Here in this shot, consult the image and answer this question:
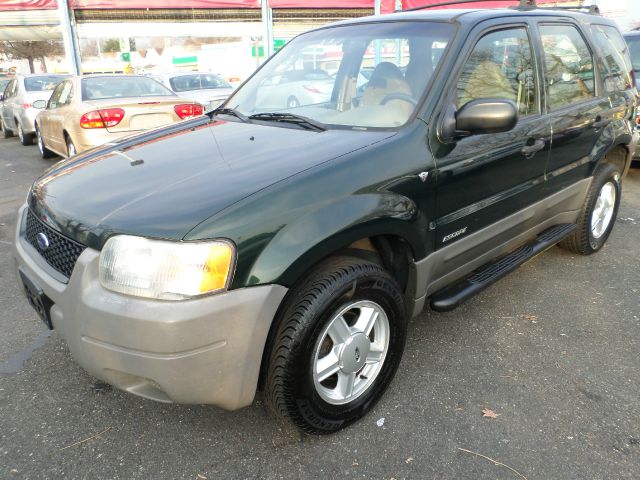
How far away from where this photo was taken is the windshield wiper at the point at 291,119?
2.61m

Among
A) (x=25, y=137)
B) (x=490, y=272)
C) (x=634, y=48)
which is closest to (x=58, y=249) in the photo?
(x=490, y=272)

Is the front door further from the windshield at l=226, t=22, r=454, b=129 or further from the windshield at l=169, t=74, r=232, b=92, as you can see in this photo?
the windshield at l=169, t=74, r=232, b=92

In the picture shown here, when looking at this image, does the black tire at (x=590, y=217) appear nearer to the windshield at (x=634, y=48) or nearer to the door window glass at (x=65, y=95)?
the windshield at (x=634, y=48)

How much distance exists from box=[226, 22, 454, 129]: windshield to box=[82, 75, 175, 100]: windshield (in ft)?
14.8

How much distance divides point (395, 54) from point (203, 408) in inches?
83.1

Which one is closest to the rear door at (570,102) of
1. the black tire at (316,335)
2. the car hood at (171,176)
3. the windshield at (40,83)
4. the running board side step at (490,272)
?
the running board side step at (490,272)

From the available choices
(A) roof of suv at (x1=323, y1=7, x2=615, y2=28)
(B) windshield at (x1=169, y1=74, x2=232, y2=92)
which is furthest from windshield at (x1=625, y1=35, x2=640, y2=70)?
(B) windshield at (x1=169, y1=74, x2=232, y2=92)

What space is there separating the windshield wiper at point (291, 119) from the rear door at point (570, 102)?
1.59m

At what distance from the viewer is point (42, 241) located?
7.43 feet

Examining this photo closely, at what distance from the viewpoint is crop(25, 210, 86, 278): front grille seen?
6.73ft

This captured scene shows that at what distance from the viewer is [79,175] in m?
2.44

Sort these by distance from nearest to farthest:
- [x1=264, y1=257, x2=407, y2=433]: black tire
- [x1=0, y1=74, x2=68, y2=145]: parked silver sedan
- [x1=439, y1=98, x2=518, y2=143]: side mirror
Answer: [x1=264, y1=257, x2=407, y2=433]: black tire < [x1=439, y1=98, x2=518, y2=143]: side mirror < [x1=0, y1=74, x2=68, y2=145]: parked silver sedan

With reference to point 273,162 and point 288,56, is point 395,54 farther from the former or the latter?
point 273,162

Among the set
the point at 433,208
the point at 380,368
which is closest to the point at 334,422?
the point at 380,368
